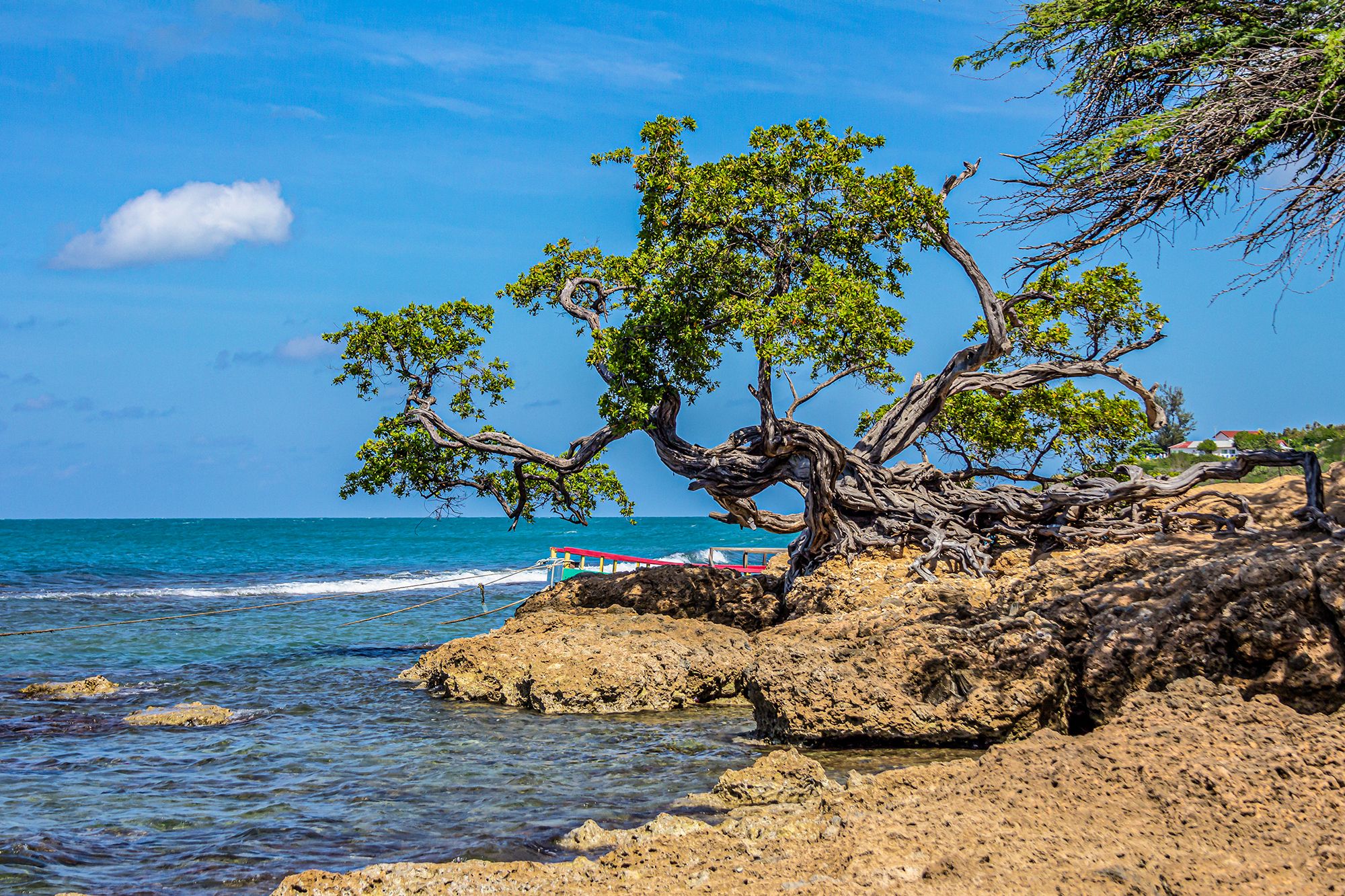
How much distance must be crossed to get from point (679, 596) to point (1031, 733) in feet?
25.2

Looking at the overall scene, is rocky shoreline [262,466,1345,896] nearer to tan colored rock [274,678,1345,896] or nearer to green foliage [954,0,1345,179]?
tan colored rock [274,678,1345,896]

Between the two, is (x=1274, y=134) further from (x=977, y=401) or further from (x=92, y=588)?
(x=92, y=588)

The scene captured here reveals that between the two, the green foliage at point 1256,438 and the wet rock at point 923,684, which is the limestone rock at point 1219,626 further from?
the green foliage at point 1256,438

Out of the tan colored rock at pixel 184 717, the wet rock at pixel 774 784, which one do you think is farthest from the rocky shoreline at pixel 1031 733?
the tan colored rock at pixel 184 717

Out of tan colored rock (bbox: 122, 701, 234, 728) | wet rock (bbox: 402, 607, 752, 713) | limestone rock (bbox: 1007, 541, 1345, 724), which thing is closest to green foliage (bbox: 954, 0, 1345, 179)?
limestone rock (bbox: 1007, 541, 1345, 724)

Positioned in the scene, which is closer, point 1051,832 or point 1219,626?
point 1051,832

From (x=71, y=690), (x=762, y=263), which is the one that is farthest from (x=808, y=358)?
(x=71, y=690)

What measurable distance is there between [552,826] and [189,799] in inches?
134

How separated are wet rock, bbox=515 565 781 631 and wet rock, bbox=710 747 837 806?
7924 millimetres

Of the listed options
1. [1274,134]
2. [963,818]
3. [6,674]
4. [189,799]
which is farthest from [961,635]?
[6,674]

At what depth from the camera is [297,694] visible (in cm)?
1405

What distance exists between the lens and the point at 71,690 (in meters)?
13.9

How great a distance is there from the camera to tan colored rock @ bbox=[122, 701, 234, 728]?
38.6 feet

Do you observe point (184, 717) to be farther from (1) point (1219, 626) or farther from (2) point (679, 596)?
(1) point (1219, 626)
